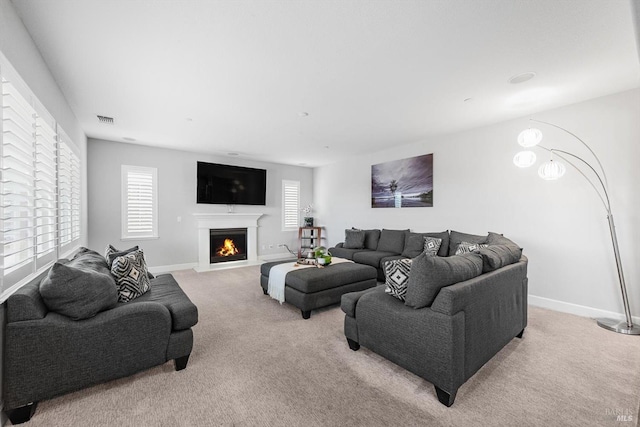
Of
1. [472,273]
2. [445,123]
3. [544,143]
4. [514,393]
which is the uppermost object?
[445,123]

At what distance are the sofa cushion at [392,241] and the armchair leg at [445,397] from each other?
11.7ft

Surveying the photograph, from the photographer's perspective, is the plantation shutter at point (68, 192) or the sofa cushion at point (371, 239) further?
the sofa cushion at point (371, 239)

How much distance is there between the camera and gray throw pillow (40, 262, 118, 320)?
180 cm

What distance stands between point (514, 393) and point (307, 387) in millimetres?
1507

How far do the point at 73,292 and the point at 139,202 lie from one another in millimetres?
4356

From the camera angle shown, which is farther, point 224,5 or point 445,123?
point 445,123

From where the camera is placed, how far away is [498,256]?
2469 mm

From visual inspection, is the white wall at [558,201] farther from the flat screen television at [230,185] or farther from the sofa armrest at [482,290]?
the flat screen television at [230,185]

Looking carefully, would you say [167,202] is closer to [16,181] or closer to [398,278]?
[16,181]

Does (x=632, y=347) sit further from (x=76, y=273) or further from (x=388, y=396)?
(x=76, y=273)

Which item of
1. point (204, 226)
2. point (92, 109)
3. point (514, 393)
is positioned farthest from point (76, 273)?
point (204, 226)

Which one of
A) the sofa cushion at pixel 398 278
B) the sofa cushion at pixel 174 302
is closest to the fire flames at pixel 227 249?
the sofa cushion at pixel 174 302

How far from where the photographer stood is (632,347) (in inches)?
104

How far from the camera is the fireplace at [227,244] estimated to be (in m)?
6.49
